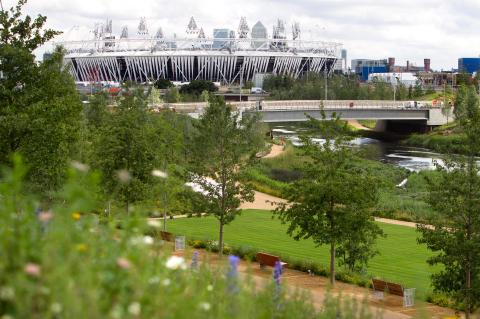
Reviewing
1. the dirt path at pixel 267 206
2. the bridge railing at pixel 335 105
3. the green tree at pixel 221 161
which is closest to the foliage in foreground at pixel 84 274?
the green tree at pixel 221 161

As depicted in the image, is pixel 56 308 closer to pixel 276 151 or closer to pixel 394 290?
pixel 394 290

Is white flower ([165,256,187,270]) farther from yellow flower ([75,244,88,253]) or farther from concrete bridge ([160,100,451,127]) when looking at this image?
concrete bridge ([160,100,451,127])

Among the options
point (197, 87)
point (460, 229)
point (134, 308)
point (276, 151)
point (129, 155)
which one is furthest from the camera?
point (197, 87)

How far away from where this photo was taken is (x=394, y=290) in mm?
21219

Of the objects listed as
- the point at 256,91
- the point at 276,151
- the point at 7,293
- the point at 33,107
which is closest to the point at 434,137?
the point at 276,151

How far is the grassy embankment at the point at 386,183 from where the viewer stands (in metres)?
40.9

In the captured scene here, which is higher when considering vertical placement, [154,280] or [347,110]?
[154,280]

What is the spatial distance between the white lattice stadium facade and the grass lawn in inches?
5112

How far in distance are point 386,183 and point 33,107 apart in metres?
9.64


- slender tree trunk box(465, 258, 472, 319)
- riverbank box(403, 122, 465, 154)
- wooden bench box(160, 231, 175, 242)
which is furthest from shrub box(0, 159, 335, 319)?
riverbank box(403, 122, 465, 154)

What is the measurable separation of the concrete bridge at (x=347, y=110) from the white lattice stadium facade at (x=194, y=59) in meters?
69.2

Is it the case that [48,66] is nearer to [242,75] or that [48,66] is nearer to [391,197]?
[391,197]

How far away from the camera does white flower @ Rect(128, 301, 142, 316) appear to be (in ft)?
18.7

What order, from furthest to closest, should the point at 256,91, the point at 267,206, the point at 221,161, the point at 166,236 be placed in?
the point at 256,91
the point at 267,206
the point at 221,161
the point at 166,236
